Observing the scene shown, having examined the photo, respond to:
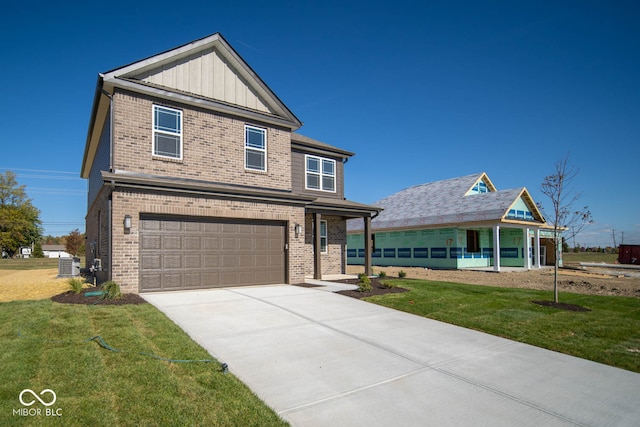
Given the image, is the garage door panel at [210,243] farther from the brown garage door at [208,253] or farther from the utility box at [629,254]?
the utility box at [629,254]

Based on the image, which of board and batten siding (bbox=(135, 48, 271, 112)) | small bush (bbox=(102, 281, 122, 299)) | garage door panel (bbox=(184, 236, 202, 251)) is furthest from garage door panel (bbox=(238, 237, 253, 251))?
board and batten siding (bbox=(135, 48, 271, 112))

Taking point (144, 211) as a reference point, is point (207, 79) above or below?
above

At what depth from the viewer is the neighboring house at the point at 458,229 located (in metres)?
23.3

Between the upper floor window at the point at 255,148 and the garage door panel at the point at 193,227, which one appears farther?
the upper floor window at the point at 255,148

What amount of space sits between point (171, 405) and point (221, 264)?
27.3 ft

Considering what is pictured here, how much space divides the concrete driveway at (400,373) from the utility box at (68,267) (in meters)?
10.9

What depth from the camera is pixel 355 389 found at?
4.48m

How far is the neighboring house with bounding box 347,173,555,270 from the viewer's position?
2333cm

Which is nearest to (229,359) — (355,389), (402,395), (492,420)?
(355,389)

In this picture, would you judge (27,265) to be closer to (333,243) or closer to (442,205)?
(333,243)

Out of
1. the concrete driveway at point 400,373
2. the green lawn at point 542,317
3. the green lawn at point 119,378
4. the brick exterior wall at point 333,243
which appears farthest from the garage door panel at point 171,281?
the brick exterior wall at point 333,243

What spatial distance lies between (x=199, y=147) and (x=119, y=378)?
8886mm

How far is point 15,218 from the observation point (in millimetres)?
56281

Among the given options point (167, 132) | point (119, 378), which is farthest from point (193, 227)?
point (119, 378)
